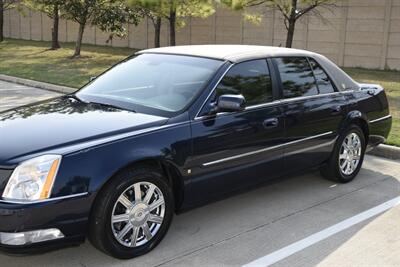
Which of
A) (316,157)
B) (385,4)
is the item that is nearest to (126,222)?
(316,157)

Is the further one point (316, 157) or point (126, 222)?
point (316, 157)

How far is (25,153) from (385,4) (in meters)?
15.0

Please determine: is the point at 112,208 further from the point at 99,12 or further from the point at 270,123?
the point at 99,12

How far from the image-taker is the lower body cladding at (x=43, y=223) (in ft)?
10.6

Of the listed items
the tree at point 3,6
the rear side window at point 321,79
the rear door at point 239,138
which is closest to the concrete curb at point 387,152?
the rear side window at point 321,79

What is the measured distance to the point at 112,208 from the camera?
11.7 ft

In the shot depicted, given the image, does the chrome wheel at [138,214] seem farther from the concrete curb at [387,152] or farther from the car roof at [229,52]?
the concrete curb at [387,152]

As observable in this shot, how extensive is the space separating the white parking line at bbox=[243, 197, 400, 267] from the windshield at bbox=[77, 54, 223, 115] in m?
1.35

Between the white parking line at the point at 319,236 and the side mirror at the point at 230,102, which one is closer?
the white parking line at the point at 319,236

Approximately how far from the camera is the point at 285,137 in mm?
4840

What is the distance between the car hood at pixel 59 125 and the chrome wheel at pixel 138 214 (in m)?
0.45

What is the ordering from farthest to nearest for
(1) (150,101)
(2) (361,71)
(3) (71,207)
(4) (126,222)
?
(2) (361,71)
(1) (150,101)
(4) (126,222)
(3) (71,207)

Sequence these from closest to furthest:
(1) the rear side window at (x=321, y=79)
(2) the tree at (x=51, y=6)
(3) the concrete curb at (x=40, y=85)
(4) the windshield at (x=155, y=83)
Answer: (4) the windshield at (x=155, y=83) < (1) the rear side window at (x=321, y=79) < (3) the concrete curb at (x=40, y=85) < (2) the tree at (x=51, y=6)

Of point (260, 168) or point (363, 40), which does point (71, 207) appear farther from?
point (363, 40)
